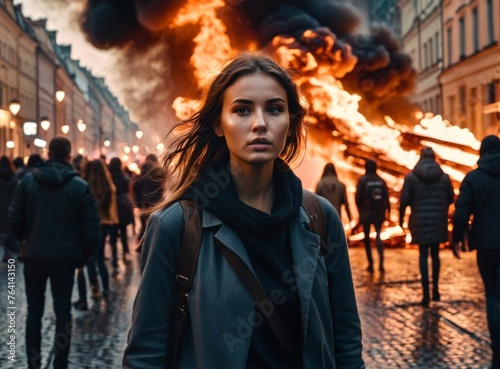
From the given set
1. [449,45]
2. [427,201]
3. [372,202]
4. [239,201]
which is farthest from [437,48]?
[239,201]

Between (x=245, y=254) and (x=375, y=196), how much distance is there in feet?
38.4

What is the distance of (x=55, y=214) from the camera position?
739 centimetres

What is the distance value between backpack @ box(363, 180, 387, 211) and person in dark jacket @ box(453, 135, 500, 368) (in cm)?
582

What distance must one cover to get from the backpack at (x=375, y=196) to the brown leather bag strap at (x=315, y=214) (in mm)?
11375

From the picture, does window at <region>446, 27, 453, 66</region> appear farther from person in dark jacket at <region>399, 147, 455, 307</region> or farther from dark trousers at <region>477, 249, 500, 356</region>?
dark trousers at <region>477, 249, 500, 356</region>

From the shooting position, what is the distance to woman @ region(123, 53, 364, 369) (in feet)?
8.60

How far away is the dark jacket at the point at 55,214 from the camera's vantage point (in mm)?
7324

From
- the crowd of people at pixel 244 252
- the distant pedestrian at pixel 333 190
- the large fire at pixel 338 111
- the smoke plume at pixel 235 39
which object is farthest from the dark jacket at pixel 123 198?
the crowd of people at pixel 244 252

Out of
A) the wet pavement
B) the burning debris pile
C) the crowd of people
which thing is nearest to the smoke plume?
the burning debris pile

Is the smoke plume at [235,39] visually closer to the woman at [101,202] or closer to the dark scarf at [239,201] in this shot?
the woman at [101,202]

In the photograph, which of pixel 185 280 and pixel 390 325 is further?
pixel 390 325

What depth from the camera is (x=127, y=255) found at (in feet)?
55.8

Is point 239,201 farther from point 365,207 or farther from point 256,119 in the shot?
point 365,207

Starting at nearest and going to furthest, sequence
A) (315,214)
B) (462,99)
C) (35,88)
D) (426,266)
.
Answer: (315,214), (426,266), (462,99), (35,88)
